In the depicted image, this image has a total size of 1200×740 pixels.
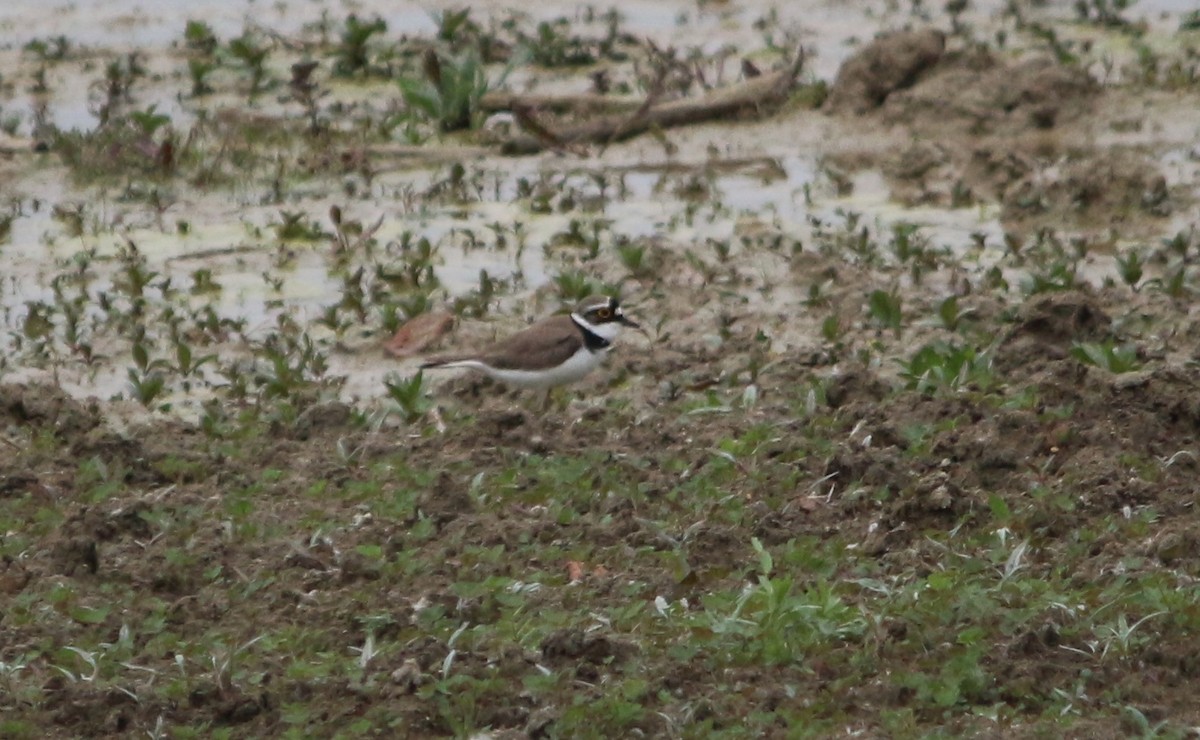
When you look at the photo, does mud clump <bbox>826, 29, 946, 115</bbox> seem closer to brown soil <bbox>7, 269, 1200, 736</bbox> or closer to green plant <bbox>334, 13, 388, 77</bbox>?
green plant <bbox>334, 13, 388, 77</bbox>

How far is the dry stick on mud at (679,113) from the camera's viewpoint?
13188 mm

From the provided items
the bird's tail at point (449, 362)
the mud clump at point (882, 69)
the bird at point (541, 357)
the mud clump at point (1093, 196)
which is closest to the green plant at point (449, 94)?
the mud clump at point (882, 69)

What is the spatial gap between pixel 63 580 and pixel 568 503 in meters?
1.78

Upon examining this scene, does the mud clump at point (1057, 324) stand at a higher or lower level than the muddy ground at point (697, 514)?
higher

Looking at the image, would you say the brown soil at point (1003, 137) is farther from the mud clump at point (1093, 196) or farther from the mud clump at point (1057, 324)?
the mud clump at point (1057, 324)

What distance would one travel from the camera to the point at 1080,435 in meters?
7.85

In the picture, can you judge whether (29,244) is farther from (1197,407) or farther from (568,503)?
(1197,407)

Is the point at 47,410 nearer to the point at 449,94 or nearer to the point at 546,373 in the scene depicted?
the point at 546,373

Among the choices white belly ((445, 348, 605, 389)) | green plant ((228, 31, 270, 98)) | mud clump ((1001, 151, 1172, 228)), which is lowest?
white belly ((445, 348, 605, 389))

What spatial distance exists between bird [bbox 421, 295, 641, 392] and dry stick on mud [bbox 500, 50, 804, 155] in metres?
4.11

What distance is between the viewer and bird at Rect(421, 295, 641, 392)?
894cm

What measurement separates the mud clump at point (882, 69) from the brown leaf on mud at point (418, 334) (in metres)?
4.42

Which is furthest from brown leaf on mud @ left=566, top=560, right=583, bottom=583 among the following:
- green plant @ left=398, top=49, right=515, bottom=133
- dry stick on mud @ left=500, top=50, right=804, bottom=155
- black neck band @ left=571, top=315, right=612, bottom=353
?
green plant @ left=398, top=49, right=515, bottom=133

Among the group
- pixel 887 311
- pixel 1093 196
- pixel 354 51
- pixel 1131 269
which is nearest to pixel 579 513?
pixel 887 311
